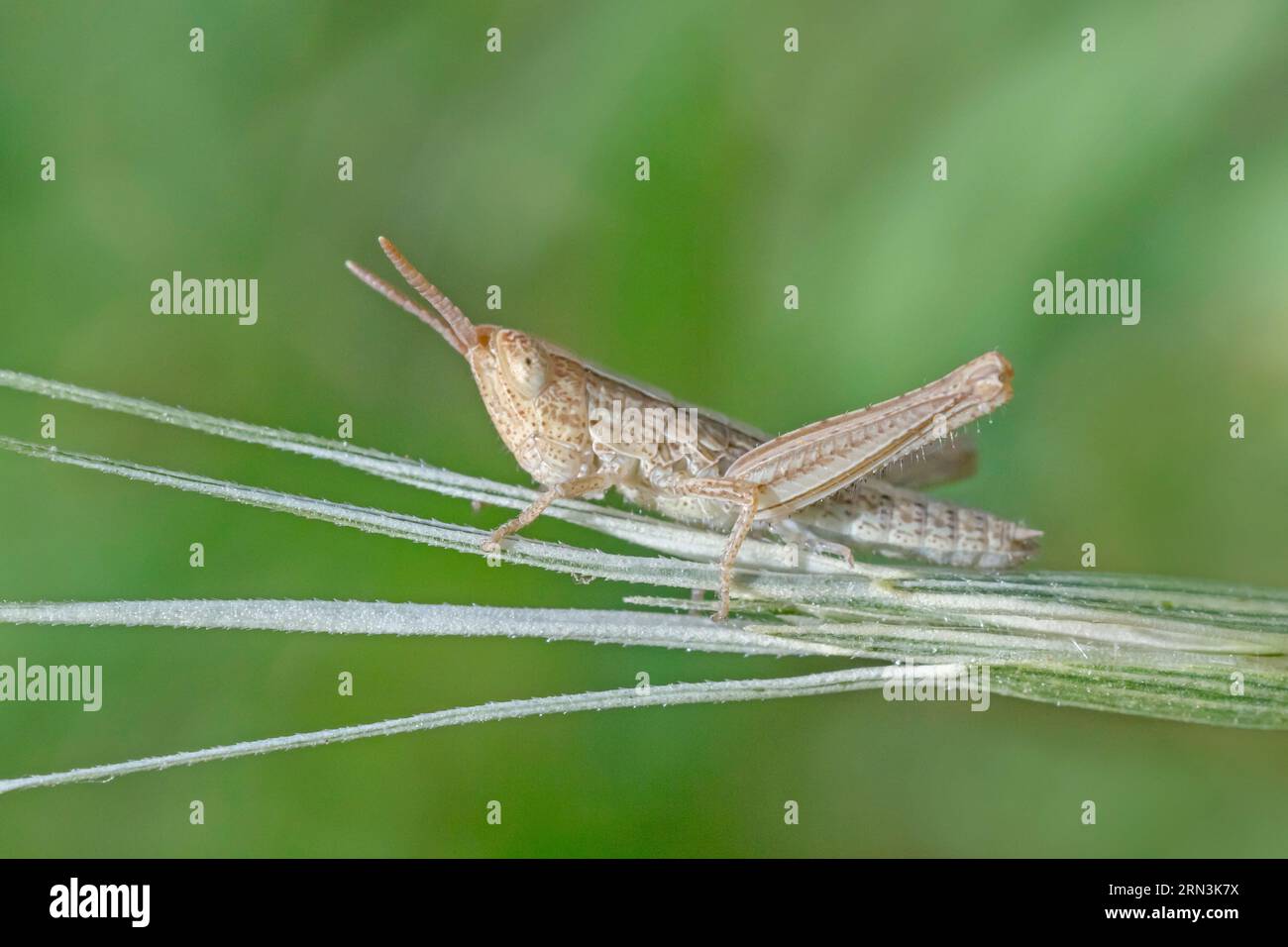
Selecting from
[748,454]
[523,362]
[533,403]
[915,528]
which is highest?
[523,362]

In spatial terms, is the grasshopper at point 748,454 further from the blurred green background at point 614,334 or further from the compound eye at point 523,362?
the blurred green background at point 614,334

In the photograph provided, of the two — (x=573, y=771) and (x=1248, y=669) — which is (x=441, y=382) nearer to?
(x=573, y=771)

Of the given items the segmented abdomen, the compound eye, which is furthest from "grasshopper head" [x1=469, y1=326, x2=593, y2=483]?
the segmented abdomen

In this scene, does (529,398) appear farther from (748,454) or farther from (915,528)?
(915,528)

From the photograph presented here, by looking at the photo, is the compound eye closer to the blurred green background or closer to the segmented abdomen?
the blurred green background

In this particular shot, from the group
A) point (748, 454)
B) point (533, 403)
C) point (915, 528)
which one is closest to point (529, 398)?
point (533, 403)

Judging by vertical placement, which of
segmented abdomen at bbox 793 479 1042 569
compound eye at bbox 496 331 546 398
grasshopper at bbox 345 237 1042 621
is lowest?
segmented abdomen at bbox 793 479 1042 569

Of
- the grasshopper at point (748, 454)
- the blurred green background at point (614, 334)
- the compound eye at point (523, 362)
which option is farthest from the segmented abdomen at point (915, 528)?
the compound eye at point (523, 362)
